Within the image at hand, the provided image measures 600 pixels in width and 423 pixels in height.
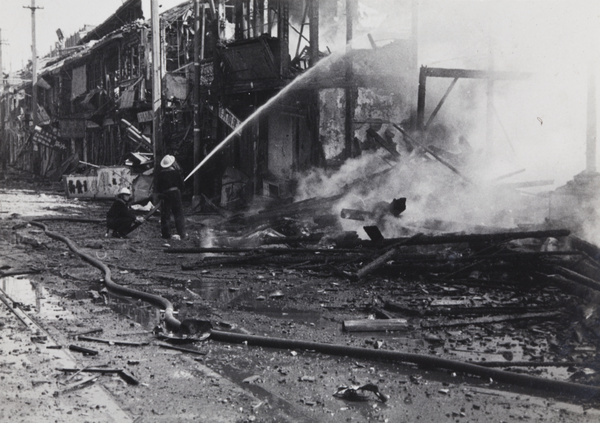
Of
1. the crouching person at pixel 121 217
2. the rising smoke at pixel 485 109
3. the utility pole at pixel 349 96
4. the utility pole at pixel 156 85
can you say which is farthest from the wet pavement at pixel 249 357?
the utility pole at pixel 156 85

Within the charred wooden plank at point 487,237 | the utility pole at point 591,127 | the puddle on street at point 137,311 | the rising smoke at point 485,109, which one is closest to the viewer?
the puddle on street at point 137,311

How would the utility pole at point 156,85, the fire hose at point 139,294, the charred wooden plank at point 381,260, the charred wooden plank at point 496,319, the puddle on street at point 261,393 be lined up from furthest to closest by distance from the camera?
the utility pole at point 156,85
the charred wooden plank at point 381,260
the charred wooden plank at point 496,319
the fire hose at point 139,294
the puddle on street at point 261,393

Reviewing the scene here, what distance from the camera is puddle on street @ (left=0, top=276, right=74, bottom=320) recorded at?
24.0ft

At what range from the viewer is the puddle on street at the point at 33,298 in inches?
288

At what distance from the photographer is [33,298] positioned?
819 centimetres

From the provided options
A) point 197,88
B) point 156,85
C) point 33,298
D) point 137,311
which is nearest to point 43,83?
point 156,85

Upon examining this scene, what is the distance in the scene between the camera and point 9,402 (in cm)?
450

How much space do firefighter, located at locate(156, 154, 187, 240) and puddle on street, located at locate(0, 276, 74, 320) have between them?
4.74 metres

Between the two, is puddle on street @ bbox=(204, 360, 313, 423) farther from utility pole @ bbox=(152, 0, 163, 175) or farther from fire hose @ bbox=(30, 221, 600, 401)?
utility pole @ bbox=(152, 0, 163, 175)

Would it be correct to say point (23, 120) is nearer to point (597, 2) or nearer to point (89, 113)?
point (89, 113)

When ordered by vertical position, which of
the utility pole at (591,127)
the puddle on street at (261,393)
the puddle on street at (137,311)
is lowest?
the puddle on street at (137,311)

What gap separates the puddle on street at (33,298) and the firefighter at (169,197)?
Answer: 4744 millimetres

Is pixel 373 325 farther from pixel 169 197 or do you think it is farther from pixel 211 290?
pixel 169 197

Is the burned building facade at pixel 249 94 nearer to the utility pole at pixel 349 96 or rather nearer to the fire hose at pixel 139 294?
the utility pole at pixel 349 96
